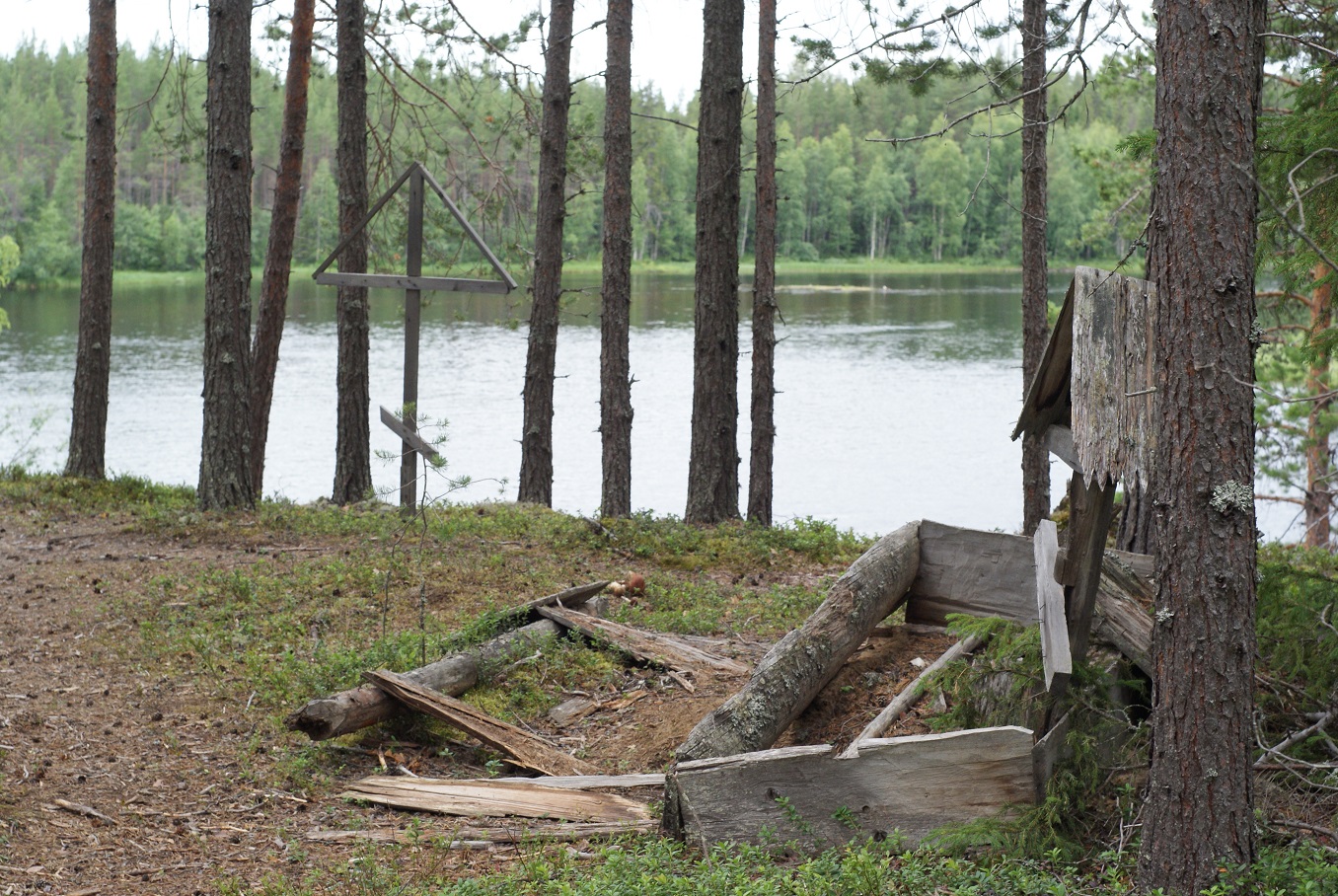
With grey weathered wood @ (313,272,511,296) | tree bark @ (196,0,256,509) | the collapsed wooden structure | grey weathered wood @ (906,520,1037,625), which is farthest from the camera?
tree bark @ (196,0,256,509)

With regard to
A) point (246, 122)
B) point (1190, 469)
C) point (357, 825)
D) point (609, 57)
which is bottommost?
point (357, 825)

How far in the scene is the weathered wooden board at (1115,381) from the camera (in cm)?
410

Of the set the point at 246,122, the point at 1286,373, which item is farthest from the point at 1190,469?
the point at 1286,373

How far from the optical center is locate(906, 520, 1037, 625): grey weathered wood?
6.50 meters

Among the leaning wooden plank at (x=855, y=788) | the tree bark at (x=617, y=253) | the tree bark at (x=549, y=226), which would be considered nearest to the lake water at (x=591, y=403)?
the tree bark at (x=549, y=226)

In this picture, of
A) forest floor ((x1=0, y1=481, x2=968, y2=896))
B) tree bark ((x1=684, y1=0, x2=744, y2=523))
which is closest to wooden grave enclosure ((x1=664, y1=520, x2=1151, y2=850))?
forest floor ((x1=0, y1=481, x2=968, y2=896))

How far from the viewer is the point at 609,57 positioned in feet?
41.8

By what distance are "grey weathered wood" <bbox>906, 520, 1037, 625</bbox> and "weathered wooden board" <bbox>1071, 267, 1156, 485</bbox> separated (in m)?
2.31

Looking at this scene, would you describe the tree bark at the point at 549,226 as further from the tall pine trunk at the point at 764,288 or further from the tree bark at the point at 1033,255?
the tree bark at the point at 1033,255

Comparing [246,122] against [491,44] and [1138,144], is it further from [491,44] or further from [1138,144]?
[1138,144]

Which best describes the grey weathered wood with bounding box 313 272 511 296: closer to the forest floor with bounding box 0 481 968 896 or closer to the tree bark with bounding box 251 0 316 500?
the forest floor with bounding box 0 481 968 896

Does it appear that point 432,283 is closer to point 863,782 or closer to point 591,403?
point 863,782

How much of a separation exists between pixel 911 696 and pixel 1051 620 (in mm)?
919

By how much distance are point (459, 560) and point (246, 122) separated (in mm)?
4526
